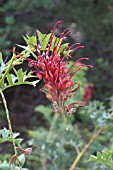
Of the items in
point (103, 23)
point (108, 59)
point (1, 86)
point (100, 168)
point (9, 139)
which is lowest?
point (100, 168)

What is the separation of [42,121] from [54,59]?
10.7 ft

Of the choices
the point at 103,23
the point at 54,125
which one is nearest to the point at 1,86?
the point at 54,125

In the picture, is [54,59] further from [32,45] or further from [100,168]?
[100,168]

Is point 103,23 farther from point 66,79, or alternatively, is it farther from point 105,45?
point 66,79

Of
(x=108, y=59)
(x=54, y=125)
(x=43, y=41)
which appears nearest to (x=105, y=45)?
(x=108, y=59)

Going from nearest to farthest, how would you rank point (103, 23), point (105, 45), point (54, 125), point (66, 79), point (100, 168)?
point (66, 79) < point (100, 168) < point (54, 125) < point (103, 23) < point (105, 45)

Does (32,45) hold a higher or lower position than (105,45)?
lower

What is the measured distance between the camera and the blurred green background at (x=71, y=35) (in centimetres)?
328

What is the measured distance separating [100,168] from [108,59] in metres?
2.54

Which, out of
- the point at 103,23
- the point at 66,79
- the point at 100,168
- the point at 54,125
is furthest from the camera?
the point at 103,23

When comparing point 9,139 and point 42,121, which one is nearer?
point 9,139

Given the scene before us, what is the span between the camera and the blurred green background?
10.8 ft

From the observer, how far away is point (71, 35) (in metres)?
3.72

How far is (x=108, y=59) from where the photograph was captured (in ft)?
12.8
